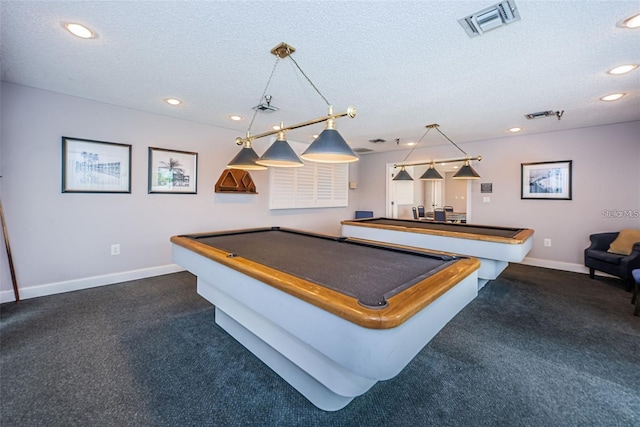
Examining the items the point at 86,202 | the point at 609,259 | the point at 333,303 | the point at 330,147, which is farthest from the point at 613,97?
the point at 86,202

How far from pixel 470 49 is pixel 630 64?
143cm

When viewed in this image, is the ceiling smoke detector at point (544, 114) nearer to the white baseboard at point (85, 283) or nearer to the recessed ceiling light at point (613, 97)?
the recessed ceiling light at point (613, 97)

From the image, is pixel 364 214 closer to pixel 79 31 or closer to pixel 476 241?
pixel 476 241

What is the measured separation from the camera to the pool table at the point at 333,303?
1036 mm

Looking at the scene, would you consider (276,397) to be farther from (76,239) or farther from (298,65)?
(76,239)

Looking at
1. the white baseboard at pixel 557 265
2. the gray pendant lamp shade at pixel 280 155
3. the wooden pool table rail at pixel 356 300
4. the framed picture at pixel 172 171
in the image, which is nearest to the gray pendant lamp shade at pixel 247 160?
the gray pendant lamp shade at pixel 280 155

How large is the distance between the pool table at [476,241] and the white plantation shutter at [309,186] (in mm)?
1742

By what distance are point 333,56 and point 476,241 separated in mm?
2405

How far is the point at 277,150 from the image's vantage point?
7.14 feet

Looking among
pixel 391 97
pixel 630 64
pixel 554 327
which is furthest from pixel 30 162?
pixel 630 64

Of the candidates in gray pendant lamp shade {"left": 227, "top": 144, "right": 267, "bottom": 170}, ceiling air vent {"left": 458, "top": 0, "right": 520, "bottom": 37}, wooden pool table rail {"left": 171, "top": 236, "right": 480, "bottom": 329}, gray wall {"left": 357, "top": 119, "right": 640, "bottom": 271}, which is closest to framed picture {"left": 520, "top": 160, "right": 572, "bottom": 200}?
gray wall {"left": 357, "top": 119, "right": 640, "bottom": 271}

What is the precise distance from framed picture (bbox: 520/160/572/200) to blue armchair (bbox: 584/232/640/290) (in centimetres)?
78

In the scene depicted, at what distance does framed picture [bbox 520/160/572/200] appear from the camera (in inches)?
170

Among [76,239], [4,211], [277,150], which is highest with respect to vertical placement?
[277,150]
